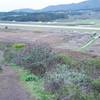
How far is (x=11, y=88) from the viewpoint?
60.7 feet

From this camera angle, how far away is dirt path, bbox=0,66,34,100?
665 inches

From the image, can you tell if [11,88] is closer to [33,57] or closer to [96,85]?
[96,85]

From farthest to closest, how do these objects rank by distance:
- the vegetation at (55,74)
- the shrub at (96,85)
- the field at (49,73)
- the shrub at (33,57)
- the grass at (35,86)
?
the shrub at (33,57) → the grass at (35,86) → the field at (49,73) → the shrub at (96,85) → the vegetation at (55,74)

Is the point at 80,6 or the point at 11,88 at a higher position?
the point at 11,88

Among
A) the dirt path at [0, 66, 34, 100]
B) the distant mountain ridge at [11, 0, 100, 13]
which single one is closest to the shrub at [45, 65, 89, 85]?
the dirt path at [0, 66, 34, 100]

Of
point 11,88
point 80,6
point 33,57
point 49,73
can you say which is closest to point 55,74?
point 49,73

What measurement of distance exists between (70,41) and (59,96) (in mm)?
16919

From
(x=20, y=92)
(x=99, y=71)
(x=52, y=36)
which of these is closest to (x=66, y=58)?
(x=99, y=71)

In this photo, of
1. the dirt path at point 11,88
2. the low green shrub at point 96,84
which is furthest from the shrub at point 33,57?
the low green shrub at point 96,84

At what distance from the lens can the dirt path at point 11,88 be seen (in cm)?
1690

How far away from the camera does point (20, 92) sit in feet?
58.0

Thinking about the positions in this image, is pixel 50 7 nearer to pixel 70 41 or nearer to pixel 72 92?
pixel 70 41

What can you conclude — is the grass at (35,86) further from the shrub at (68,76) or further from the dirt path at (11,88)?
the shrub at (68,76)

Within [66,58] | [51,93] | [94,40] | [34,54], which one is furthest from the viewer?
[94,40]
